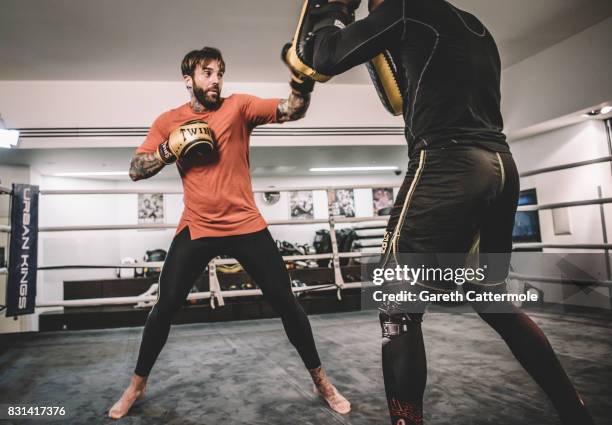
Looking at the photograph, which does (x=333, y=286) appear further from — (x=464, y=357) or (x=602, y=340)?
(x=602, y=340)

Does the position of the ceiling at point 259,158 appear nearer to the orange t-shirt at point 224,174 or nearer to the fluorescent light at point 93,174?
the fluorescent light at point 93,174

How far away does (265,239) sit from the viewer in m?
1.31

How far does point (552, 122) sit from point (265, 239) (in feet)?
13.9

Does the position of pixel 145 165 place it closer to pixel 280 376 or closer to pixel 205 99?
pixel 205 99

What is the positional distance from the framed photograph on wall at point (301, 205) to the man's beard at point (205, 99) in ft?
21.1

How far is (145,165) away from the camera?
4.48ft

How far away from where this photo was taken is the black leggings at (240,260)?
127 cm

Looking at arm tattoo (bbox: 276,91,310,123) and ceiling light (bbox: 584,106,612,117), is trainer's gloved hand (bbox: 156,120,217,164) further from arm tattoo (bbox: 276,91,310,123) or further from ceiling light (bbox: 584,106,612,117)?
ceiling light (bbox: 584,106,612,117)

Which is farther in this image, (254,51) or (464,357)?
(254,51)

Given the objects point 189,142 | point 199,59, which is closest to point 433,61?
point 189,142

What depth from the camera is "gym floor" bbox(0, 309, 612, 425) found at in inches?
46.5

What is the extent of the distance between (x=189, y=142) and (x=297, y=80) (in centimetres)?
42

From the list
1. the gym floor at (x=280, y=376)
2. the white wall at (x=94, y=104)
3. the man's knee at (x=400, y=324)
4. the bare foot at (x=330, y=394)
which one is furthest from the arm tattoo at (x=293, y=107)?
the white wall at (x=94, y=104)

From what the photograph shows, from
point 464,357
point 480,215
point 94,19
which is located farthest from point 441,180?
point 94,19
